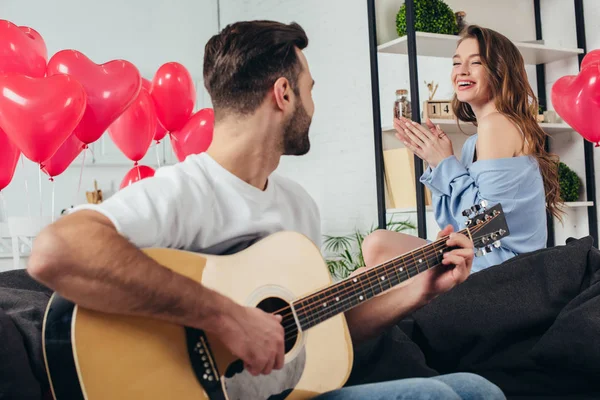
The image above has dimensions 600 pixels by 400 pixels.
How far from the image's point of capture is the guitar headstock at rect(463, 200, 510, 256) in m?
1.66

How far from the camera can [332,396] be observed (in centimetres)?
123

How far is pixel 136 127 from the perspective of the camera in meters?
3.29

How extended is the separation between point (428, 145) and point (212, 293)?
1.93 meters

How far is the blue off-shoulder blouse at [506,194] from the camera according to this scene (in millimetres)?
2623

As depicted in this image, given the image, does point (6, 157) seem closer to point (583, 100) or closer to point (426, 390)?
point (426, 390)

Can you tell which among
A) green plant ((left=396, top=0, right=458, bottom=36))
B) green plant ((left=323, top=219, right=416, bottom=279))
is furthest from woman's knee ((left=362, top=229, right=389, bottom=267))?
green plant ((left=323, top=219, right=416, bottom=279))

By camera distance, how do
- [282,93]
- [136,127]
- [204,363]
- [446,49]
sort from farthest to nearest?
[446,49], [136,127], [282,93], [204,363]

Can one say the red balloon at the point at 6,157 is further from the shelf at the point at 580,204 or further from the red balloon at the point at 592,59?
the shelf at the point at 580,204

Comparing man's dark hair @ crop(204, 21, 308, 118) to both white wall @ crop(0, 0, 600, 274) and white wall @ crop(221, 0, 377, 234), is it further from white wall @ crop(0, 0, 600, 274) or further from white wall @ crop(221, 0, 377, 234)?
white wall @ crop(221, 0, 377, 234)

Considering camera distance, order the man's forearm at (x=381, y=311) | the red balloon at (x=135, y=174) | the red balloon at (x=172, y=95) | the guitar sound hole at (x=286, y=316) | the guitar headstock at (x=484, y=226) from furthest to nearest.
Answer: the red balloon at (x=135, y=174), the red balloon at (x=172, y=95), the guitar headstock at (x=484, y=226), the man's forearm at (x=381, y=311), the guitar sound hole at (x=286, y=316)

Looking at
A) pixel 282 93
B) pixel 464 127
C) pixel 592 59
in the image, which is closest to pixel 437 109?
pixel 464 127

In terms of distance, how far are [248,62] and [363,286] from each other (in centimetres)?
45

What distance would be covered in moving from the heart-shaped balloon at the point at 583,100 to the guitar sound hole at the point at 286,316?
2323 millimetres

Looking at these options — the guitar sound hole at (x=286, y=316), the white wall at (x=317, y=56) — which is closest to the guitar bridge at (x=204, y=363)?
the guitar sound hole at (x=286, y=316)
